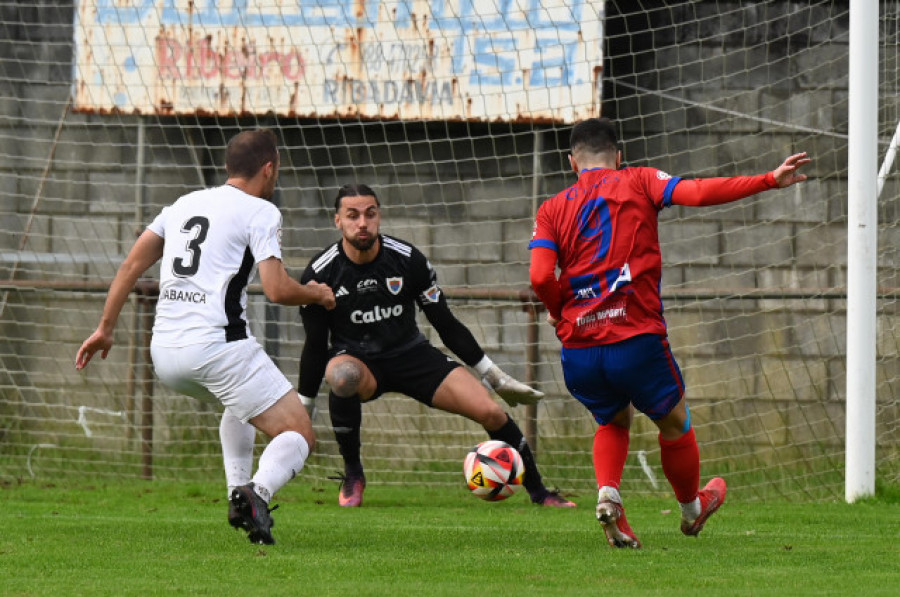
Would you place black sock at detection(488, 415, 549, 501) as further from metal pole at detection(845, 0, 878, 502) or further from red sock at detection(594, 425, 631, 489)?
red sock at detection(594, 425, 631, 489)

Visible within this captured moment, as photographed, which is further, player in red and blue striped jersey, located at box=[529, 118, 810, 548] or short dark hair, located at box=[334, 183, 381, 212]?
short dark hair, located at box=[334, 183, 381, 212]

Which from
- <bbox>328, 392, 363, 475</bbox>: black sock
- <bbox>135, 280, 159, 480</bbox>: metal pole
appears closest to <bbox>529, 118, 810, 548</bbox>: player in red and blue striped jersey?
<bbox>328, 392, 363, 475</bbox>: black sock

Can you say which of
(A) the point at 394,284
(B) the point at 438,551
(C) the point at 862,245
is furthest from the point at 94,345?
(C) the point at 862,245

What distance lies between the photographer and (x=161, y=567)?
4.61 meters

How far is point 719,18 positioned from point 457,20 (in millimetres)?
1844

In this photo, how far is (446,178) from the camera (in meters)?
9.76

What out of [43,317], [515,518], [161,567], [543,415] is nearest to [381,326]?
[515,518]

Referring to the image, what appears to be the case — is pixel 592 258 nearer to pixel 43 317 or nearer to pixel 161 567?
pixel 161 567

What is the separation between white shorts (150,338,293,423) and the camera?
515cm

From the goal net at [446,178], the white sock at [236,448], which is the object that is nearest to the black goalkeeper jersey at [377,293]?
the goal net at [446,178]

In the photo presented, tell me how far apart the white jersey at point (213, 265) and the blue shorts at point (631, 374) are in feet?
3.98

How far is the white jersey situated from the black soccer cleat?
605mm

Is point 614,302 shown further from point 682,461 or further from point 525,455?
point 525,455

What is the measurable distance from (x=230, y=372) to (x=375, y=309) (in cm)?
221
